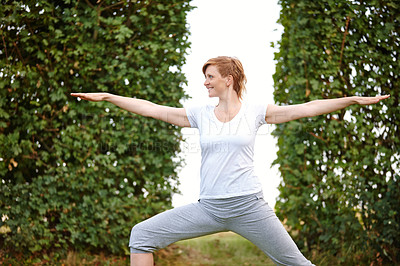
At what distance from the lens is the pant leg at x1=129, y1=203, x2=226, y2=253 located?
2.99 meters

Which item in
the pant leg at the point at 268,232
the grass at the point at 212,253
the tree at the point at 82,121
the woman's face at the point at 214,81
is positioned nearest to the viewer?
the pant leg at the point at 268,232

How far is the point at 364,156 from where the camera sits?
5145mm

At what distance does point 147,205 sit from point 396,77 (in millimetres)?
3386

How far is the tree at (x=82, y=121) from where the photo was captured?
16.3 feet

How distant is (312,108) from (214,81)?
0.74m

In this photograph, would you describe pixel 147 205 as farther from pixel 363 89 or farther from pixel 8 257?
pixel 363 89

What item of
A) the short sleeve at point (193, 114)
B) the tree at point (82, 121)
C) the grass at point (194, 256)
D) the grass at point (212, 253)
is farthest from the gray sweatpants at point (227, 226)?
the grass at point (212, 253)

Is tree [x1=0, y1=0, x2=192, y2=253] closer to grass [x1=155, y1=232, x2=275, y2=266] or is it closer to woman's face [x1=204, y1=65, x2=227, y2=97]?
grass [x1=155, y1=232, x2=275, y2=266]

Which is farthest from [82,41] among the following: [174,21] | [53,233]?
[53,233]

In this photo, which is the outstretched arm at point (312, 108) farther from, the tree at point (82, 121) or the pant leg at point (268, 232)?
the tree at point (82, 121)

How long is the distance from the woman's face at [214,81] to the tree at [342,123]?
224cm

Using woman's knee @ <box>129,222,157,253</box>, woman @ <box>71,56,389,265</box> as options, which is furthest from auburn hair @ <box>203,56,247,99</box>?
woman's knee @ <box>129,222,157,253</box>

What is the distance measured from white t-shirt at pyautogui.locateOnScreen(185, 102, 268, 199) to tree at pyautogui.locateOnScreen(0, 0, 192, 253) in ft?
6.61

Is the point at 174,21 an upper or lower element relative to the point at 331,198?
upper
